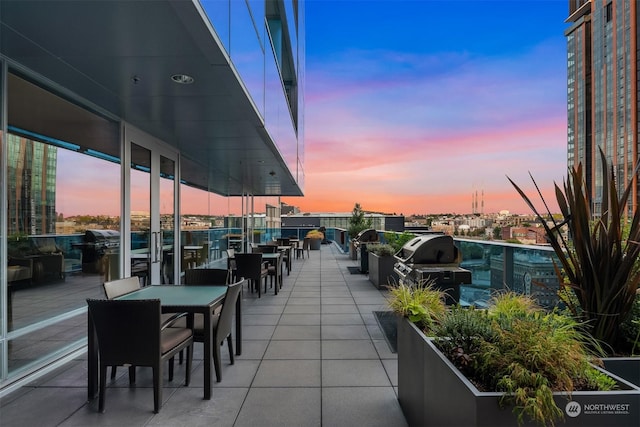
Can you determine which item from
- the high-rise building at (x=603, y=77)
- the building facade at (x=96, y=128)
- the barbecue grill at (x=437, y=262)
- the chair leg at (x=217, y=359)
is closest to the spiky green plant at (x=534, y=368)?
the chair leg at (x=217, y=359)

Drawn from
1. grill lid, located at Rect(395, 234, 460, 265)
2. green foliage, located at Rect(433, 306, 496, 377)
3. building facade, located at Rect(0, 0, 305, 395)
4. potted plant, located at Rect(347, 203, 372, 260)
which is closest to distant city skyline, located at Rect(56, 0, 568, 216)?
potted plant, located at Rect(347, 203, 372, 260)

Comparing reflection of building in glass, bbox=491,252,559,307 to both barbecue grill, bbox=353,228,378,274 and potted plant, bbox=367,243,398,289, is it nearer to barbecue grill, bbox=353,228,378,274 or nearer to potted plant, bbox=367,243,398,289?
potted plant, bbox=367,243,398,289

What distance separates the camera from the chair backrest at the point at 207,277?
383 centimetres

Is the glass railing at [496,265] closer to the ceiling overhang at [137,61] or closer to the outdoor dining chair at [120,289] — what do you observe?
the outdoor dining chair at [120,289]

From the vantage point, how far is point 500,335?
63.9 inches

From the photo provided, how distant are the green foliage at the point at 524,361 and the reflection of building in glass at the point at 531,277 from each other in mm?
1794

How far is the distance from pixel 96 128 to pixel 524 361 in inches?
196

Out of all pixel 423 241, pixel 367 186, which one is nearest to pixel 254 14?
pixel 423 241

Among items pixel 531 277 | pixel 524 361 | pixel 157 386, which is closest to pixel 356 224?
pixel 531 277

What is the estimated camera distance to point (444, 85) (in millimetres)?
14844

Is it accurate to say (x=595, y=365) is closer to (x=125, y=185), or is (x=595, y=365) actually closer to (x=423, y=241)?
(x=423, y=241)

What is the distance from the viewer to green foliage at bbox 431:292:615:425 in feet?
4.26

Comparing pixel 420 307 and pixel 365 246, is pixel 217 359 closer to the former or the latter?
pixel 420 307

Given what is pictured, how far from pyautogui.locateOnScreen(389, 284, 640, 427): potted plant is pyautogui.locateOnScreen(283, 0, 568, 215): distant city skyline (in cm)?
892
